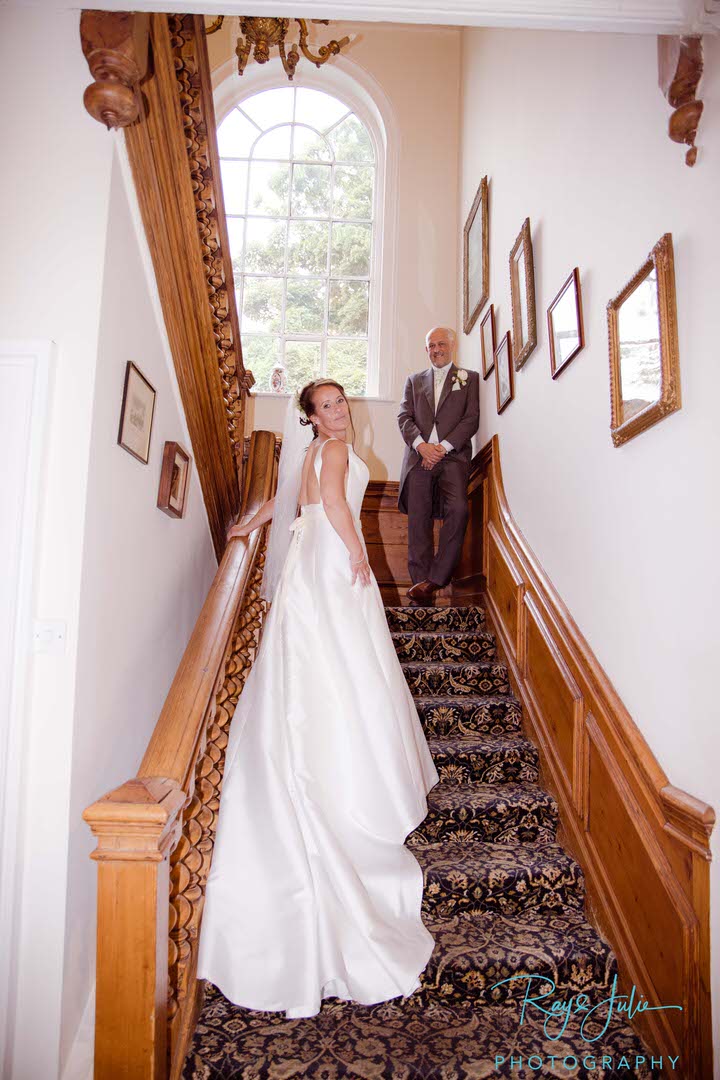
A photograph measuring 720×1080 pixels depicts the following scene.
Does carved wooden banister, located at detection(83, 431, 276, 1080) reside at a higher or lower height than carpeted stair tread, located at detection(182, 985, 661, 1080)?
higher

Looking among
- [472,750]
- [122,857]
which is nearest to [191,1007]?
[122,857]

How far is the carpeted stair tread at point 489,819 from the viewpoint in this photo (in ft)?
9.33

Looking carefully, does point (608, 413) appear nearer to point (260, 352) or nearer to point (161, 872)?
point (161, 872)

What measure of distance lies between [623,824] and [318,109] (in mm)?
7126

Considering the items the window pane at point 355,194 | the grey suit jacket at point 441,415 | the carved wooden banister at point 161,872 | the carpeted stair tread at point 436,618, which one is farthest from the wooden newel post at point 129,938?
the window pane at point 355,194

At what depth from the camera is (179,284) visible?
284 centimetres

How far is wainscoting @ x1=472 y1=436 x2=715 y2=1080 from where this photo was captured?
6.25ft

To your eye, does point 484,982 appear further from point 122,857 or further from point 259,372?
point 259,372

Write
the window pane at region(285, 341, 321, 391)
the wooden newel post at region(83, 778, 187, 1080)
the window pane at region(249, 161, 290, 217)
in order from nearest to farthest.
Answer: the wooden newel post at region(83, 778, 187, 1080)
the window pane at region(285, 341, 321, 391)
the window pane at region(249, 161, 290, 217)

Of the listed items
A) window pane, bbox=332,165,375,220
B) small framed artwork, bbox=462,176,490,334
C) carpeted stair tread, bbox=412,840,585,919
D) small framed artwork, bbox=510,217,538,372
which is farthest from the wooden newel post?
window pane, bbox=332,165,375,220

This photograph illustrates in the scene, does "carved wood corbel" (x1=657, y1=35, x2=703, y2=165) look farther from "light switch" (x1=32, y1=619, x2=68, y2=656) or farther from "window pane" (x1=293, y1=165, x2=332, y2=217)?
"window pane" (x1=293, y1=165, x2=332, y2=217)

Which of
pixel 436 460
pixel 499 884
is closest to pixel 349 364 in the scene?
pixel 436 460

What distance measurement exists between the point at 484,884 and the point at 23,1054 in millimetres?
1437

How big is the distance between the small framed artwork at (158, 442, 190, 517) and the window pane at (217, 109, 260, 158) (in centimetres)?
516
